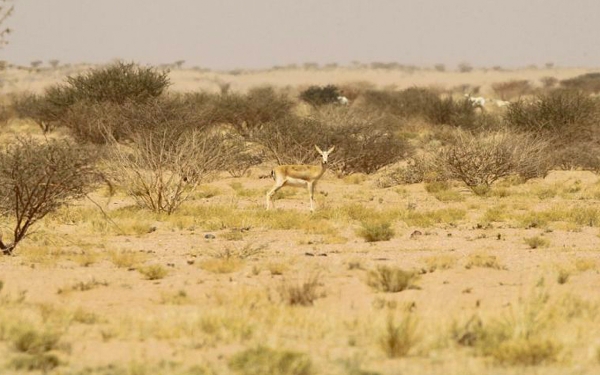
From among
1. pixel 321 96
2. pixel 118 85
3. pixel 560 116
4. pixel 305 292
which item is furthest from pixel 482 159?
pixel 321 96

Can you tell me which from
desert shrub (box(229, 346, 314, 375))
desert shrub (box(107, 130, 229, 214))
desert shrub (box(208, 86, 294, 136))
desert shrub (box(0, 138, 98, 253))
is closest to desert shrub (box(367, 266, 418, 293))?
desert shrub (box(229, 346, 314, 375))

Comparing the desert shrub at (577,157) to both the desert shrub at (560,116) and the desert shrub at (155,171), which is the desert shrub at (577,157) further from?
Result: the desert shrub at (155,171)

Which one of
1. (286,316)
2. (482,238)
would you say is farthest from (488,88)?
(286,316)

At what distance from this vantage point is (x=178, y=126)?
2598 centimetres

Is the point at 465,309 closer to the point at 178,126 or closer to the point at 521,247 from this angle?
the point at 521,247

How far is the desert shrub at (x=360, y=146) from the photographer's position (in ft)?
92.1

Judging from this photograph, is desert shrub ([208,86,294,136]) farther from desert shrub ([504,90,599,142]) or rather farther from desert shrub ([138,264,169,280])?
desert shrub ([138,264,169,280])

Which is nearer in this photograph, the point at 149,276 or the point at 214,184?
the point at 149,276

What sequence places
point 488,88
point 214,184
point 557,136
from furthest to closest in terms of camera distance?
1. point 488,88
2. point 557,136
3. point 214,184

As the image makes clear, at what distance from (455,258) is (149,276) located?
3.95 m

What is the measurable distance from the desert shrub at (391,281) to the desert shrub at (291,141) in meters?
16.8

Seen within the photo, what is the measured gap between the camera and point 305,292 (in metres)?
8.81

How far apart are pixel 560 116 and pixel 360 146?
9.07 meters

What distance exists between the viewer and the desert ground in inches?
261
